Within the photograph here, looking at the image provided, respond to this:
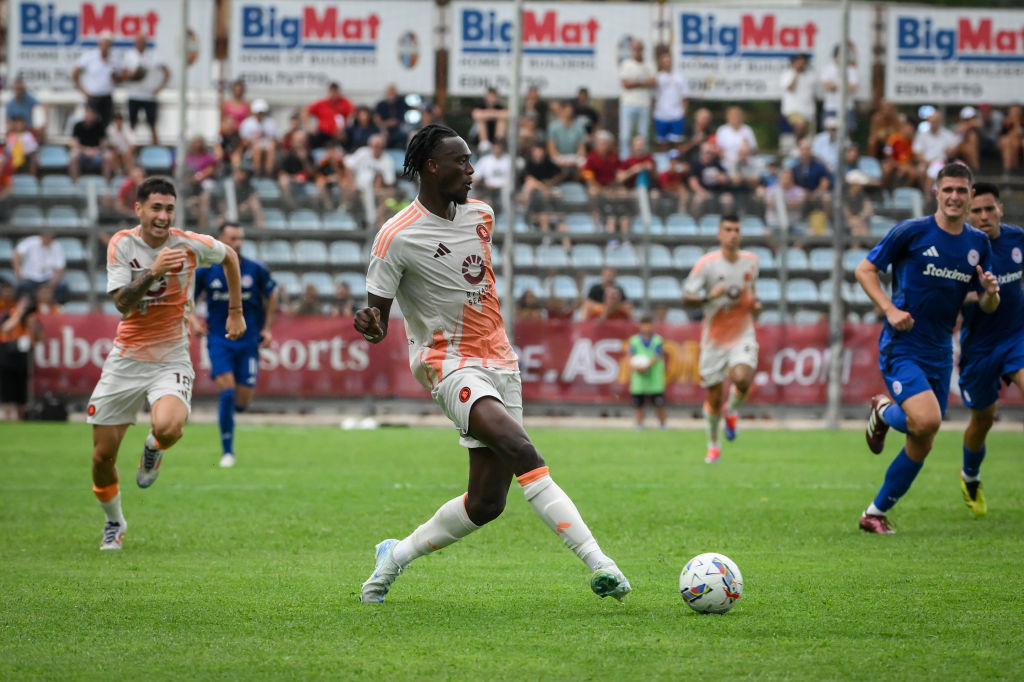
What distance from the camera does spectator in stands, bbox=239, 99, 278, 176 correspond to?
2406 centimetres

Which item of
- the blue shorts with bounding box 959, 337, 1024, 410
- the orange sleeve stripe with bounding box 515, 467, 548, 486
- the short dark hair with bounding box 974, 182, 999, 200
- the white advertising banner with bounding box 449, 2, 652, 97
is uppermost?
the white advertising banner with bounding box 449, 2, 652, 97

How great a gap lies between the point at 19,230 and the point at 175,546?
14.9 meters

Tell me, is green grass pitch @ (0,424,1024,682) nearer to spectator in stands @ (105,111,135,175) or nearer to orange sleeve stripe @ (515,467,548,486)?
orange sleeve stripe @ (515,467,548,486)

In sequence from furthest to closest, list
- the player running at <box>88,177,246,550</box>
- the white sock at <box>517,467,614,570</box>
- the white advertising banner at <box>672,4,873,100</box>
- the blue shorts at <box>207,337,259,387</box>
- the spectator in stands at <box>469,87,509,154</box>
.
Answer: the white advertising banner at <box>672,4,873,100</box> < the spectator in stands at <box>469,87,509,154</box> < the blue shorts at <box>207,337,259,387</box> < the player running at <box>88,177,246,550</box> < the white sock at <box>517,467,614,570</box>

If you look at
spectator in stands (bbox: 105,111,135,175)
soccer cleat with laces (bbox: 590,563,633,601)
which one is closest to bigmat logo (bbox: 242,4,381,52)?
spectator in stands (bbox: 105,111,135,175)

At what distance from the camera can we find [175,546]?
8.99m

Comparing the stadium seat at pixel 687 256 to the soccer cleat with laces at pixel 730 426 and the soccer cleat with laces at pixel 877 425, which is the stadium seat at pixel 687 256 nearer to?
the soccer cleat with laces at pixel 730 426

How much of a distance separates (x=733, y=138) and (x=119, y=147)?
1165 centimetres

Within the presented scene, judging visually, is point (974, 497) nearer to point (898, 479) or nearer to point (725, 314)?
point (898, 479)

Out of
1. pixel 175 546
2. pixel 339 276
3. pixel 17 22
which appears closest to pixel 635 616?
pixel 175 546

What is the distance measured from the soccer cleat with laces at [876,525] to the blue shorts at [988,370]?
51.2 inches

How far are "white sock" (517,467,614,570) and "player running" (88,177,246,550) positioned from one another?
11.3 ft

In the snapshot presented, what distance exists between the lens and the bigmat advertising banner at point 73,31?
80.7 ft

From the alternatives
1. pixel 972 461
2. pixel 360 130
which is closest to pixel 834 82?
pixel 360 130
